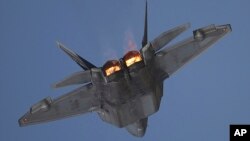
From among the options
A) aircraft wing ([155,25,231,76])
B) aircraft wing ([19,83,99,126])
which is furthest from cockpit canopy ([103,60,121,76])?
aircraft wing ([155,25,231,76])

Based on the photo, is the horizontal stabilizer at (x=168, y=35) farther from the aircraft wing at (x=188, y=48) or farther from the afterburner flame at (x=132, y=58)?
the afterburner flame at (x=132, y=58)

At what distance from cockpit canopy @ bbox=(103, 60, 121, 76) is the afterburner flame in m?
0.63

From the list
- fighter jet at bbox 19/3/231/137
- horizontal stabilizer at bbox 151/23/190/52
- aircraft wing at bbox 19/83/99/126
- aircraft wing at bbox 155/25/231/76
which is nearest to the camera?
fighter jet at bbox 19/3/231/137

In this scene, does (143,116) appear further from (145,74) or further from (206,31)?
(206,31)

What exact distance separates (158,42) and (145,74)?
8.28ft

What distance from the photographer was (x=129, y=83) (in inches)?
1288

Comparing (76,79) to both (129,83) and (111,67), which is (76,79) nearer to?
(111,67)

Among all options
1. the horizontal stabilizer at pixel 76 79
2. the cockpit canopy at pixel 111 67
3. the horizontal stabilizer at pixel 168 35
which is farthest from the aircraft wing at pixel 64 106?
the horizontal stabilizer at pixel 168 35

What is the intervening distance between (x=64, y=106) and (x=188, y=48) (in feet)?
36.6

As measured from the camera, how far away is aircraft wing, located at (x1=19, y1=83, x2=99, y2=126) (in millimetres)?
36438

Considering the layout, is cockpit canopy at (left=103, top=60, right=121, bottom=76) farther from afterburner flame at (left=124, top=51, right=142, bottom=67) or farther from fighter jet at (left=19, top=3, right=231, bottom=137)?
afterburner flame at (left=124, top=51, right=142, bottom=67)

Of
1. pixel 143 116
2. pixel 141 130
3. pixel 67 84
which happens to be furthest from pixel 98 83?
pixel 141 130

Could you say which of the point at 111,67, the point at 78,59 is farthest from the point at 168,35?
the point at 78,59

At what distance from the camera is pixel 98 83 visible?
3284 centimetres
